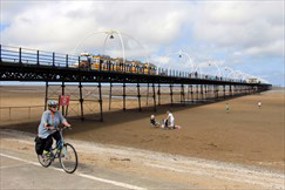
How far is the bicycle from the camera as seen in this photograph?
28.5 ft

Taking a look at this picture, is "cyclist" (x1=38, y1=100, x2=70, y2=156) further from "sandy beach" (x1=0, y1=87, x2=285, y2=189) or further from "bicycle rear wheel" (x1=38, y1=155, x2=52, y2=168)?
"sandy beach" (x1=0, y1=87, x2=285, y2=189)

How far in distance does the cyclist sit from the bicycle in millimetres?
98

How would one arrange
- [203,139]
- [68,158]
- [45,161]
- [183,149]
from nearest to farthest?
1. [68,158]
2. [45,161]
3. [183,149]
4. [203,139]

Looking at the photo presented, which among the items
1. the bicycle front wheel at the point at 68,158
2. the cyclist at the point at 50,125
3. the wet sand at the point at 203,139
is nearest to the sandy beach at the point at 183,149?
the wet sand at the point at 203,139

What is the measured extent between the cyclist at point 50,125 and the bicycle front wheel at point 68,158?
19 centimetres

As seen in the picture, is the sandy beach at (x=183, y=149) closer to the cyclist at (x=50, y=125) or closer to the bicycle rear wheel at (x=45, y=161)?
the bicycle rear wheel at (x=45, y=161)

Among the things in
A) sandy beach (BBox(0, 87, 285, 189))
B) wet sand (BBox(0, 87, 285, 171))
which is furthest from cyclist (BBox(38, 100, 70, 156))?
wet sand (BBox(0, 87, 285, 171))

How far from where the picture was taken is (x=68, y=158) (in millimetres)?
8859

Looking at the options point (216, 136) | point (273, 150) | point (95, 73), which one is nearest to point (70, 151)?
point (273, 150)

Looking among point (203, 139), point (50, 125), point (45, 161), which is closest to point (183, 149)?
point (203, 139)

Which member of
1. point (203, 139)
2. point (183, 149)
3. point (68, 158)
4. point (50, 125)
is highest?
point (50, 125)

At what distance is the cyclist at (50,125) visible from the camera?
8906 mm

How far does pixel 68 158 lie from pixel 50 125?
33.2 inches

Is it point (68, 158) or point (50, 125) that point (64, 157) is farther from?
point (50, 125)
